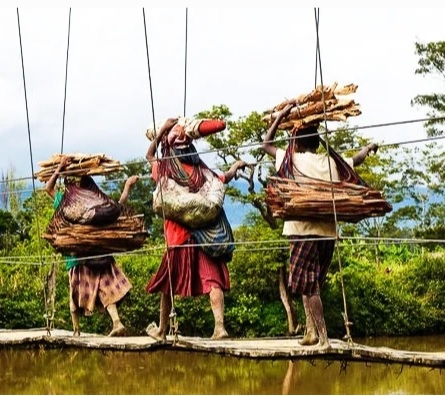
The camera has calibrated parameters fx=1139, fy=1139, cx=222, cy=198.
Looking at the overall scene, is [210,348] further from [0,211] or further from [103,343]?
[0,211]


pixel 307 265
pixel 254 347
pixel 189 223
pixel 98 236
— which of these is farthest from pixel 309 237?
pixel 98 236

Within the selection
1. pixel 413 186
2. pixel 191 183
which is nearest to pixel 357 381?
pixel 191 183

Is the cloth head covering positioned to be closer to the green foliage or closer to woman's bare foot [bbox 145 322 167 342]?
woman's bare foot [bbox 145 322 167 342]

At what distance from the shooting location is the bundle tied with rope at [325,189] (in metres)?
4.07

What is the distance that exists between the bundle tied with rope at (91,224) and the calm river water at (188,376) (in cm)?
224

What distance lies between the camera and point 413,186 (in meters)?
11.7

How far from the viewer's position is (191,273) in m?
4.71

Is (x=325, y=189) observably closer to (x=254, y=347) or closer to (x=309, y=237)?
(x=309, y=237)

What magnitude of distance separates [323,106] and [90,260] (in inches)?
61.1

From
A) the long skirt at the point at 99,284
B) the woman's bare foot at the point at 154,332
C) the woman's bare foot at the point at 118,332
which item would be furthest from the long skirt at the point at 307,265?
the long skirt at the point at 99,284

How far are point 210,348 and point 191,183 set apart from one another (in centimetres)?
80

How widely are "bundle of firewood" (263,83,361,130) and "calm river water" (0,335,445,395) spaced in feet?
10.3

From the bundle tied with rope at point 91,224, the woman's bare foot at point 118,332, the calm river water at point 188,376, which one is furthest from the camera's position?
the calm river water at point 188,376

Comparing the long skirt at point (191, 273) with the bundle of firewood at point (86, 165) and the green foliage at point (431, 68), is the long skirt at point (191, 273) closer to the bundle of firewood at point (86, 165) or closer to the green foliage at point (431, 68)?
the bundle of firewood at point (86, 165)
